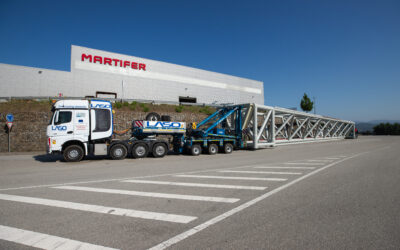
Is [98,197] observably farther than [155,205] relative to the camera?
Yes

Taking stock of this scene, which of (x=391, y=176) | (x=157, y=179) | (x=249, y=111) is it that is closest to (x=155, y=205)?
(x=157, y=179)

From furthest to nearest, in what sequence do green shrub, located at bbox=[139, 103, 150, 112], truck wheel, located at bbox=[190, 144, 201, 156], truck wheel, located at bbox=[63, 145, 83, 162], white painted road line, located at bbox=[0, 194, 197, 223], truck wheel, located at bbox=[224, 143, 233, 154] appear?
green shrub, located at bbox=[139, 103, 150, 112]
truck wheel, located at bbox=[224, 143, 233, 154]
truck wheel, located at bbox=[190, 144, 201, 156]
truck wheel, located at bbox=[63, 145, 83, 162]
white painted road line, located at bbox=[0, 194, 197, 223]

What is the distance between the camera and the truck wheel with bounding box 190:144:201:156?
1253 centimetres

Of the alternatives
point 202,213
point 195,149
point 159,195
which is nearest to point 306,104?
point 195,149

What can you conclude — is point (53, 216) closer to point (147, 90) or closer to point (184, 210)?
point (184, 210)

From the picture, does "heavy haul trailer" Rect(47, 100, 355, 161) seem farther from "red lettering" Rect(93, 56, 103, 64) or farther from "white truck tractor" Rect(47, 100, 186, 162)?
"red lettering" Rect(93, 56, 103, 64)

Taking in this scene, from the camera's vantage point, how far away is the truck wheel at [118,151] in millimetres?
10453

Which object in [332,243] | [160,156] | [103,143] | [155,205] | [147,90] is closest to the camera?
[332,243]

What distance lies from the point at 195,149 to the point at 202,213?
30.3ft

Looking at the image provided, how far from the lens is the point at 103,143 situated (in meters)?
10.5

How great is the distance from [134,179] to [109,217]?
2.75m

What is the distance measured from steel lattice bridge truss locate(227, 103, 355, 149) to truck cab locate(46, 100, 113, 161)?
10040 mm

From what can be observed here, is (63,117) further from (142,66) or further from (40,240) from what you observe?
(142,66)

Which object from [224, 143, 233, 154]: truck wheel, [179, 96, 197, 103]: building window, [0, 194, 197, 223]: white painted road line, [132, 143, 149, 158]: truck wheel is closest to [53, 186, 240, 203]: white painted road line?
[0, 194, 197, 223]: white painted road line
